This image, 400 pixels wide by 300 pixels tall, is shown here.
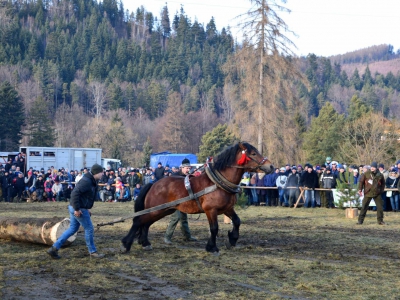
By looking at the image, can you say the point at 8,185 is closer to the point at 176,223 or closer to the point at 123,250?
the point at 176,223

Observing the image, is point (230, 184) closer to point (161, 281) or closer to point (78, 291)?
point (161, 281)

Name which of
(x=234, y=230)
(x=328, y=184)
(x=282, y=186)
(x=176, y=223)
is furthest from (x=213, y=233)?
(x=282, y=186)

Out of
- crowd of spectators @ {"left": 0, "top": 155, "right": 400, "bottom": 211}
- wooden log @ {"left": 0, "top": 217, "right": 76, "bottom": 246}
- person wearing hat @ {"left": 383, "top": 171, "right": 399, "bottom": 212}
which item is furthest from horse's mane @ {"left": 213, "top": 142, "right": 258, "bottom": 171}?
person wearing hat @ {"left": 383, "top": 171, "right": 399, "bottom": 212}

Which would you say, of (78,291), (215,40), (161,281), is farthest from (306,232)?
(215,40)

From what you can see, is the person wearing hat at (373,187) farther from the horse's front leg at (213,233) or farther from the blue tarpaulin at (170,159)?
the blue tarpaulin at (170,159)

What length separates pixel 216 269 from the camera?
9.34 meters

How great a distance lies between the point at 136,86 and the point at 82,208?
391ft

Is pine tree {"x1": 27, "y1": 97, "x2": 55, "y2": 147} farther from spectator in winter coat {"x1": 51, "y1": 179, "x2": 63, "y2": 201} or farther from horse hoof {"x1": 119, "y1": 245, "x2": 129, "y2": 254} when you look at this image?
horse hoof {"x1": 119, "y1": 245, "x2": 129, "y2": 254}

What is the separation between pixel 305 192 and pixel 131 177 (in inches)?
363

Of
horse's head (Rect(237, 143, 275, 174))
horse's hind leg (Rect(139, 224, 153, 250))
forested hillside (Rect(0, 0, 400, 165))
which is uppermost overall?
forested hillside (Rect(0, 0, 400, 165))

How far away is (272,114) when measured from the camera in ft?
126

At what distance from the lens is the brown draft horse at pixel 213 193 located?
437 inches

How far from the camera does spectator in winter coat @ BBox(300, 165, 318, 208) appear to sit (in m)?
24.1

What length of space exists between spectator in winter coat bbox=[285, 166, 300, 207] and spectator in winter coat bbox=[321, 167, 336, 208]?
1210mm
